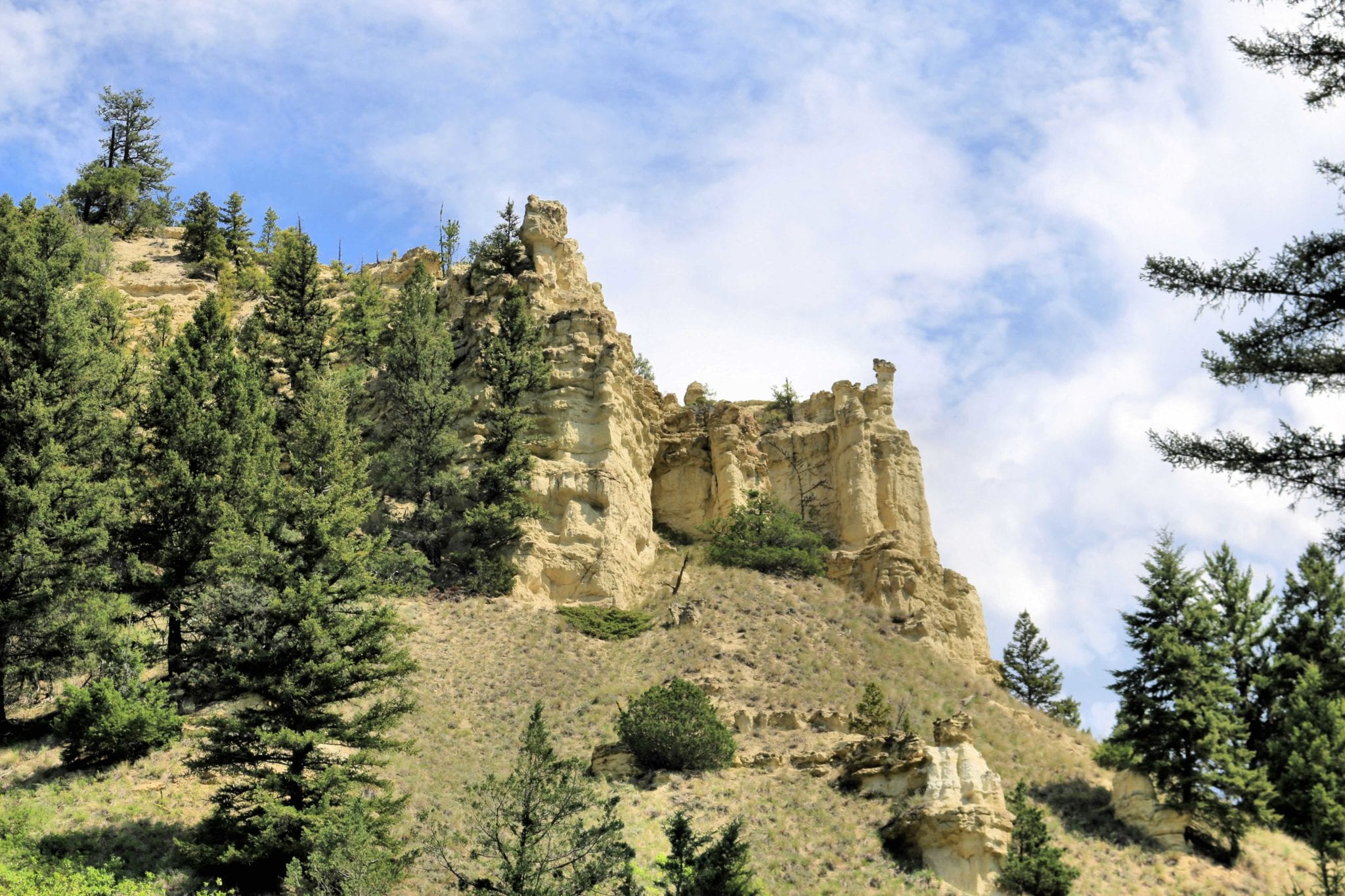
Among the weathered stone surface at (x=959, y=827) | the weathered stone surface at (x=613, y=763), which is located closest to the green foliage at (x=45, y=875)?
the weathered stone surface at (x=613, y=763)

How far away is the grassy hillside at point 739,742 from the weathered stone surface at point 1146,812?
23.8 inches

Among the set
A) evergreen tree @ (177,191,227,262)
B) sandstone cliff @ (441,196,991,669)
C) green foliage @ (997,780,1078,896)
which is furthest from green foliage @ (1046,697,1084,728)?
evergreen tree @ (177,191,227,262)

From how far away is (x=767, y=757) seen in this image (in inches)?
1319

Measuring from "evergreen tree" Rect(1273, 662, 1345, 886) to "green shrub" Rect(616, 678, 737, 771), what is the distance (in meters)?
15.1

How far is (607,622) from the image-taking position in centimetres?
4453

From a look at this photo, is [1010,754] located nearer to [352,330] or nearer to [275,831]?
[275,831]

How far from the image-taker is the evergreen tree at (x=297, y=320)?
51.9 metres

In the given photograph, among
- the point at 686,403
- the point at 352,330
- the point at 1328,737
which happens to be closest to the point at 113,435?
the point at 352,330

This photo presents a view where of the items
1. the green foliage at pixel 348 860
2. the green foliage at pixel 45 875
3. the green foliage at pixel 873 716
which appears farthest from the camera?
the green foliage at pixel 873 716

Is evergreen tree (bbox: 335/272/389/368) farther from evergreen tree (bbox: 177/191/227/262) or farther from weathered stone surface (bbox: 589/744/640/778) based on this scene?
weathered stone surface (bbox: 589/744/640/778)

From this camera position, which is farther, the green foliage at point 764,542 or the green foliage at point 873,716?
the green foliage at point 764,542

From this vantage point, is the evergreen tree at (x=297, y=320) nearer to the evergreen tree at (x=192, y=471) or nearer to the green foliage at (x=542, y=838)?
the evergreen tree at (x=192, y=471)

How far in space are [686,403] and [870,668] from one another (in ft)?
94.6

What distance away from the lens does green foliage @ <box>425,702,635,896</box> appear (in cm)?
1981
